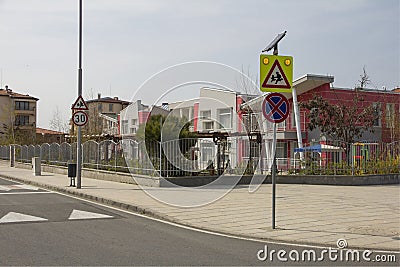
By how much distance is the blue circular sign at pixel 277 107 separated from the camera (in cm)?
1038

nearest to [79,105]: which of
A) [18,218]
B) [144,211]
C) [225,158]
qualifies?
[225,158]

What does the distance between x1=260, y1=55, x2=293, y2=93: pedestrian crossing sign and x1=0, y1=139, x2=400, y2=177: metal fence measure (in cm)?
1061

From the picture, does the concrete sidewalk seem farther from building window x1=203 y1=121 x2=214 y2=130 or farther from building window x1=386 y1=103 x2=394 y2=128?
building window x1=386 y1=103 x2=394 y2=128

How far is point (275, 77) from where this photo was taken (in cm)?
1038

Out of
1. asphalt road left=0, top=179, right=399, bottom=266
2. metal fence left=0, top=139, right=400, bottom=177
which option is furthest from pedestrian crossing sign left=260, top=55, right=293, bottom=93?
metal fence left=0, top=139, right=400, bottom=177

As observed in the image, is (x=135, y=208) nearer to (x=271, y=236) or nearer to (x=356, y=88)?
(x=271, y=236)

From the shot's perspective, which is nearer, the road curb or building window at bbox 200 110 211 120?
the road curb

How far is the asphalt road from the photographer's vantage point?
304 inches

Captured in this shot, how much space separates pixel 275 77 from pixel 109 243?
14.6 ft

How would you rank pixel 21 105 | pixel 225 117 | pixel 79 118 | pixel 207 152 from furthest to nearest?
pixel 21 105, pixel 225 117, pixel 207 152, pixel 79 118

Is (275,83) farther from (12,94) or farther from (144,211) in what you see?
(12,94)

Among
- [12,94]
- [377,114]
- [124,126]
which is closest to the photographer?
[124,126]

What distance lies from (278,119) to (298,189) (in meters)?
10.8

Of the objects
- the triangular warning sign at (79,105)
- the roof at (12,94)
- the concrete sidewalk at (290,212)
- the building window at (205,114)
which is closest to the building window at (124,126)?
the building window at (205,114)
